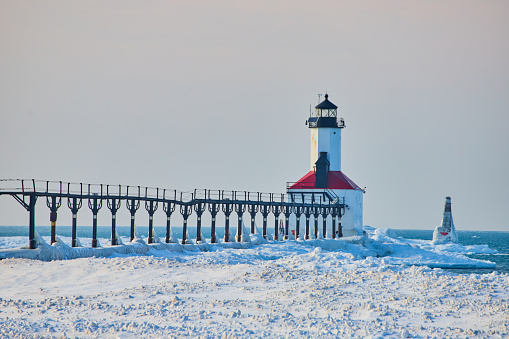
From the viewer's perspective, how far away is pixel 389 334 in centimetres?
2253

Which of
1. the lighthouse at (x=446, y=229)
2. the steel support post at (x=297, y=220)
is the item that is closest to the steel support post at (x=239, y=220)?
the steel support post at (x=297, y=220)

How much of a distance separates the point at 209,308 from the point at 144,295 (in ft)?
10.9

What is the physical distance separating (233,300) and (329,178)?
47627 millimetres

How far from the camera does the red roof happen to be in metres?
73.4

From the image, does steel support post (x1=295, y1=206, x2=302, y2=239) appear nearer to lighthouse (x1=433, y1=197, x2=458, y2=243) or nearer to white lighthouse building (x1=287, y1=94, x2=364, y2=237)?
white lighthouse building (x1=287, y1=94, x2=364, y2=237)

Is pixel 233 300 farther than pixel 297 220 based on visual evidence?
No

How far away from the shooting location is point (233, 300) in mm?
27234

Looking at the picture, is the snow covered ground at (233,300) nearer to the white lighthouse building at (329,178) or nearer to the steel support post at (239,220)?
the steel support post at (239,220)

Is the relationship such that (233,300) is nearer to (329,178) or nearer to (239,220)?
(239,220)

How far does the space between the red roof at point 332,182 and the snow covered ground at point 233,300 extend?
33.4m

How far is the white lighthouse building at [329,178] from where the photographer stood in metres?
73.3

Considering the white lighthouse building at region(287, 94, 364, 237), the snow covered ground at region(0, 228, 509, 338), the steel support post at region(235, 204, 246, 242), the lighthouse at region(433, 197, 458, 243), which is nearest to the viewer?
the snow covered ground at region(0, 228, 509, 338)

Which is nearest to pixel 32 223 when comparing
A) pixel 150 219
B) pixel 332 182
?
pixel 150 219

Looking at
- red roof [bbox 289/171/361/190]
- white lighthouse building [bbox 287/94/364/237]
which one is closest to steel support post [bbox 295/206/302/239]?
white lighthouse building [bbox 287/94/364/237]
